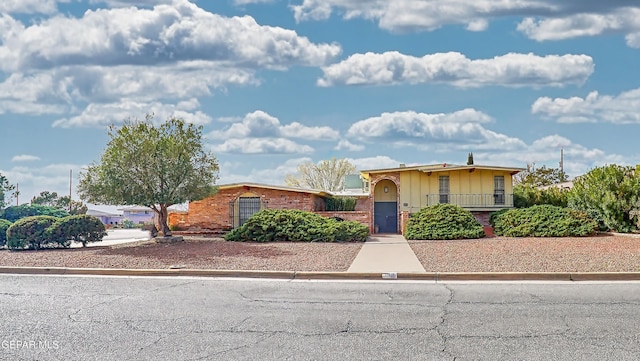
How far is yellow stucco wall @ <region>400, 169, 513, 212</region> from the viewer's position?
31969mm

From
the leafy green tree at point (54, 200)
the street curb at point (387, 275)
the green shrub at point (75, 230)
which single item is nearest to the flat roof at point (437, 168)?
the green shrub at point (75, 230)

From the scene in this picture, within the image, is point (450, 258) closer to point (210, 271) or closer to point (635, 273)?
point (635, 273)

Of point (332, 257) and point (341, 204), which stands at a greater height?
point (341, 204)

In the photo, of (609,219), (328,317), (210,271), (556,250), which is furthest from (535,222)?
(328,317)

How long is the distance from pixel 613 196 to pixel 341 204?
13350 mm

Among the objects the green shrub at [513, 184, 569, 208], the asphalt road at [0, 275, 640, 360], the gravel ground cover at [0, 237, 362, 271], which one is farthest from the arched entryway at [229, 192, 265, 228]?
the asphalt road at [0, 275, 640, 360]

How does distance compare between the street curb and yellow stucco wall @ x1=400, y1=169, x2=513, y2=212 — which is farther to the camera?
yellow stucco wall @ x1=400, y1=169, x2=513, y2=212

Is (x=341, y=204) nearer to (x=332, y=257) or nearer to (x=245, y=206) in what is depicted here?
(x=245, y=206)

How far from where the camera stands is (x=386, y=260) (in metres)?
15.8

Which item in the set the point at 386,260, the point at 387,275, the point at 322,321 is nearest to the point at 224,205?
the point at 386,260

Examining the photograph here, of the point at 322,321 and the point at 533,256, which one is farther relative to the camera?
the point at 533,256

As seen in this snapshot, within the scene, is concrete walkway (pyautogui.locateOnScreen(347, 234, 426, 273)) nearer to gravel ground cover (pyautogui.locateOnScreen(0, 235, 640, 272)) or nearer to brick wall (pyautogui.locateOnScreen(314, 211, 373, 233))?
gravel ground cover (pyautogui.locateOnScreen(0, 235, 640, 272))

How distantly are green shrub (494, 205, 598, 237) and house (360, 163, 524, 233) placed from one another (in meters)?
5.35

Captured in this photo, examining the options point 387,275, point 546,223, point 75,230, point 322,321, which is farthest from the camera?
point 546,223
